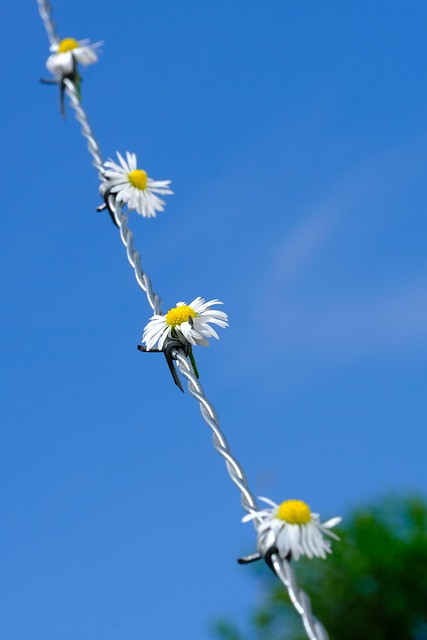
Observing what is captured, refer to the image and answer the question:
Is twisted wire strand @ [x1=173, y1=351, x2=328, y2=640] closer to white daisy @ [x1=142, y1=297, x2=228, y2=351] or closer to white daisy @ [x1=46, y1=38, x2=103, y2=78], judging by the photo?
white daisy @ [x1=142, y1=297, x2=228, y2=351]

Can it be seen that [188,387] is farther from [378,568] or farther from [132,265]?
[378,568]

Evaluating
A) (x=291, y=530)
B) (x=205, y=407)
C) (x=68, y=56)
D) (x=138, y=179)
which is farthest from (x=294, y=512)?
(x=68, y=56)

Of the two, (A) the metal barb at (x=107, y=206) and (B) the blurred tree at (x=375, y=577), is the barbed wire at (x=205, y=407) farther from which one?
(B) the blurred tree at (x=375, y=577)

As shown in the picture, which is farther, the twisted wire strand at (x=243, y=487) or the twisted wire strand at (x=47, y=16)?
the twisted wire strand at (x=47, y=16)

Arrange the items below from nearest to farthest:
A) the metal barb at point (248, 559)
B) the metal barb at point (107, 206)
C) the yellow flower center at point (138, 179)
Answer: the metal barb at point (248, 559) → the metal barb at point (107, 206) → the yellow flower center at point (138, 179)

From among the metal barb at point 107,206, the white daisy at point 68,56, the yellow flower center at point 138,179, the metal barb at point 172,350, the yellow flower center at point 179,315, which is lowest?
the metal barb at point 172,350

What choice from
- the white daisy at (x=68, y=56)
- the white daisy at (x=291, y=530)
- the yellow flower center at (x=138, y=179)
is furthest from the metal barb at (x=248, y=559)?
the white daisy at (x=68, y=56)
